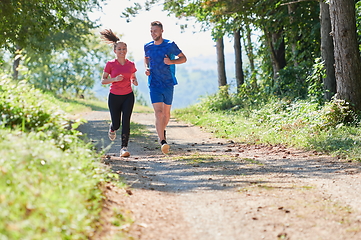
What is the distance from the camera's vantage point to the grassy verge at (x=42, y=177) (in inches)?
116

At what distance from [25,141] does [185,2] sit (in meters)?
16.1

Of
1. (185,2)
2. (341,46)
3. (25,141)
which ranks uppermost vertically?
(185,2)

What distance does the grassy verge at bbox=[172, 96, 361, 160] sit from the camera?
8742 mm

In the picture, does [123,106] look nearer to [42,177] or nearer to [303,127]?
[42,177]

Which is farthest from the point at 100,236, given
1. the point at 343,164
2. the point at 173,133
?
the point at 173,133

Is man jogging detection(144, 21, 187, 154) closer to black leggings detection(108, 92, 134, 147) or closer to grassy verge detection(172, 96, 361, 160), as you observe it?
black leggings detection(108, 92, 134, 147)

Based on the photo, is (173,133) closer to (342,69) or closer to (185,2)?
(342,69)

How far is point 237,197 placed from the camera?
16.3ft

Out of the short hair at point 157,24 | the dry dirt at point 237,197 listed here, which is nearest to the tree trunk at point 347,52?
the dry dirt at point 237,197

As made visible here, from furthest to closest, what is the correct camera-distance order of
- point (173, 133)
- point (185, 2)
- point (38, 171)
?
1. point (185, 2)
2. point (173, 133)
3. point (38, 171)

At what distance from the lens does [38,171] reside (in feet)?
12.5

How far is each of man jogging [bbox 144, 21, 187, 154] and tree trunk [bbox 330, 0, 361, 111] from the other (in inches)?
180

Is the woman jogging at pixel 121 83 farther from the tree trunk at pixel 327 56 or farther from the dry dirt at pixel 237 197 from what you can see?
the tree trunk at pixel 327 56

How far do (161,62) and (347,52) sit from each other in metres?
5.10
